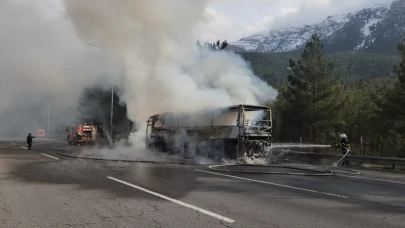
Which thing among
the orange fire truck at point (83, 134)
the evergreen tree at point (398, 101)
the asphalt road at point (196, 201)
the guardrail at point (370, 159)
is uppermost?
the evergreen tree at point (398, 101)

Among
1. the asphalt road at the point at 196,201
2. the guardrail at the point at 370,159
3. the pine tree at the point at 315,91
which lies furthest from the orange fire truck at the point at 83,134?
the asphalt road at the point at 196,201

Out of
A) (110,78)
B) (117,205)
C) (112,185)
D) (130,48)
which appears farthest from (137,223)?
(110,78)

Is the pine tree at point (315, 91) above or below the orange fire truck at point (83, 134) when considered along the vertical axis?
above

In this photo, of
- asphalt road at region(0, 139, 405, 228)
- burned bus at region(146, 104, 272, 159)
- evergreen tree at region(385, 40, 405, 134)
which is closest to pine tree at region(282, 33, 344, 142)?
evergreen tree at region(385, 40, 405, 134)

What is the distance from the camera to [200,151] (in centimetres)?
1875

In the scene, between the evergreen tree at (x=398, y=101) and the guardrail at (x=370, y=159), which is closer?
the guardrail at (x=370, y=159)

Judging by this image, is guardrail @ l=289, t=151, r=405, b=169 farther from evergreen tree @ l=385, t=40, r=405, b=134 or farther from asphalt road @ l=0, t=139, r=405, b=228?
evergreen tree @ l=385, t=40, r=405, b=134

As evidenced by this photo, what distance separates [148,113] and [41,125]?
55915 millimetres

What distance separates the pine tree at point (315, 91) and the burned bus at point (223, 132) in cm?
1587

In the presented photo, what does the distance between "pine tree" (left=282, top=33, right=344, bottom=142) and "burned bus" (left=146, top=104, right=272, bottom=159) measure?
15871 millimetres

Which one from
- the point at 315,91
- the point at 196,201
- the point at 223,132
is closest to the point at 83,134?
the point at 315,91

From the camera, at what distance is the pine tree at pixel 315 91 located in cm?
3228

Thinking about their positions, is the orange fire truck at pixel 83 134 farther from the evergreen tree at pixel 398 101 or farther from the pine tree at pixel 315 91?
the evergreen tree at pixel 398 101

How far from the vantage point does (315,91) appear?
32.8 metres
